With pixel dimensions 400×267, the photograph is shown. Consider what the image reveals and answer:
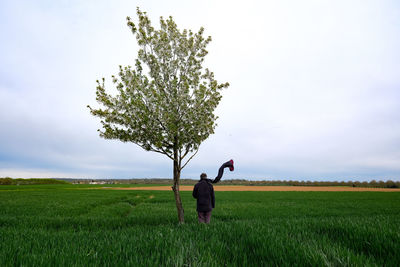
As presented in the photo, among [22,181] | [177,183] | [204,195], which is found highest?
[177,183]

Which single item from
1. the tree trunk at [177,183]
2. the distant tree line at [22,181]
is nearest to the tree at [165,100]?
Answer: the tree trunk at [177,183]

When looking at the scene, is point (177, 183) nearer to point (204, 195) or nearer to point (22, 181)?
point (204, 195)

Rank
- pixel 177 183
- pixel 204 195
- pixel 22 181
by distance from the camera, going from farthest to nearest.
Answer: pixel 22 181
pixel 177 183
pixel 204 195

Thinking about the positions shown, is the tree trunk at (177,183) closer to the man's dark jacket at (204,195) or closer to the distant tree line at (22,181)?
the man's dark jacket at (204,195)

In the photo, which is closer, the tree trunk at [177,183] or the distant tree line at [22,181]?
the tree trunk at [177,183]

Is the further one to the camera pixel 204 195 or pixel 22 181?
pixel 22 181

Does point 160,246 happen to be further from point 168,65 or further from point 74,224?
point 74,224

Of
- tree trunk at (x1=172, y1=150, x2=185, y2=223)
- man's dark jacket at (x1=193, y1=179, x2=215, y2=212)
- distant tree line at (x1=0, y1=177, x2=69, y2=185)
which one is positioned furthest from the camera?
distant tree line at (x1=0, y1=177, x2=69, y2=185)

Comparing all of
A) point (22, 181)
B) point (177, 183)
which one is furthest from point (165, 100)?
point (22, 181)

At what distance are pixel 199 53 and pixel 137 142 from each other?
5555mm

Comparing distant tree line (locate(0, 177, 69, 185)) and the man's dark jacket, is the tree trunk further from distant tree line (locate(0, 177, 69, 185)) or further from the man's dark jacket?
distant tree line (locate(0, 177, 69, 185))

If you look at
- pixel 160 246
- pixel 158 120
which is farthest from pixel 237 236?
pixel 158 120

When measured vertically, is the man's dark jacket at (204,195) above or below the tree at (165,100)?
below

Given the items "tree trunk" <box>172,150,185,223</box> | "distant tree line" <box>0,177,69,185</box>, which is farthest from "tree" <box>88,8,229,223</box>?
"distant tree line" <box>0,177,69,185</box>
